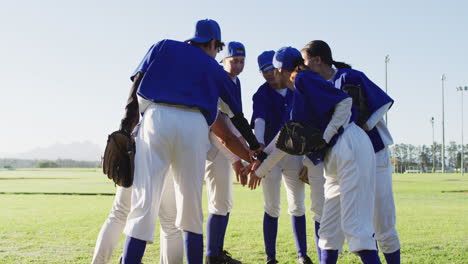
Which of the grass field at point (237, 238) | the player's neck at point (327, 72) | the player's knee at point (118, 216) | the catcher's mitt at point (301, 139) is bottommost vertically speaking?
the grass field at point (237, 238)

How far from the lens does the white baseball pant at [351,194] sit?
396cm

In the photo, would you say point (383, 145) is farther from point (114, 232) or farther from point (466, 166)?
point (466, 166)

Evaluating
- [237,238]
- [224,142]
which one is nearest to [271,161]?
[224,142]

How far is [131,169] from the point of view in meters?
4.14

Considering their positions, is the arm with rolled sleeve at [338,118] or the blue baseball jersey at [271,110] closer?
the arm with rolled sleeve at [338,118]

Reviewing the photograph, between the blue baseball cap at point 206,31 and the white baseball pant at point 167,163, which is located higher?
the blue baseball cap at point 206,31

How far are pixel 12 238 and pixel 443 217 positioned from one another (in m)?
8.52

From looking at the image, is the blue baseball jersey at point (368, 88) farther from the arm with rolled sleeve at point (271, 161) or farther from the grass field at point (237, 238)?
the grass field at point (237, 238)

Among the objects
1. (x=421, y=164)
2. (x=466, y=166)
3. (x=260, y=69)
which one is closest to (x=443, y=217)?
(x=260, y=69)

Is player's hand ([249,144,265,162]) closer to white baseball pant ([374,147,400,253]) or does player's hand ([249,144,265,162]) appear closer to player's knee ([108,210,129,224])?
white baseball pant ([374,147,400,253])

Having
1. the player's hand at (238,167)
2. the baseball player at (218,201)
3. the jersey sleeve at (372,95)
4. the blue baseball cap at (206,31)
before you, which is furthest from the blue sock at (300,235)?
the blue baseball cap at (206,31)

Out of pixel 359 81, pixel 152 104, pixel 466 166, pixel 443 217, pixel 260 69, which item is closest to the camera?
pixel 152 104

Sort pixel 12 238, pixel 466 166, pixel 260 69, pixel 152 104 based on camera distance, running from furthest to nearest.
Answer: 1. pixel 466 166
2. pixel 12 238
3. pixel 260 69
4. pixel 152 104

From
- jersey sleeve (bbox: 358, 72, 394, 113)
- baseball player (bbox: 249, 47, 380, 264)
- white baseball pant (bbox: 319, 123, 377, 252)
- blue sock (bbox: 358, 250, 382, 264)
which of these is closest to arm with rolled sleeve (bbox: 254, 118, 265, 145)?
baseball player (bbox: 249, 47, 380, 264)
